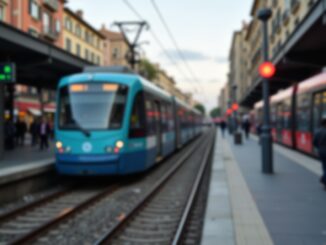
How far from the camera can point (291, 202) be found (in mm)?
6934

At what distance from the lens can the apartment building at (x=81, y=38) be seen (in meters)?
48.1

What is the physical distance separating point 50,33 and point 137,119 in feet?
112

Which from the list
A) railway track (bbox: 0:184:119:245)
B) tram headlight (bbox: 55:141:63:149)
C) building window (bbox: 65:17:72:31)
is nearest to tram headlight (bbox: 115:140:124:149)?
railway track (bbox: 0:184:119:245)

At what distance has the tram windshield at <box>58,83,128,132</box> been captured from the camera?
9.36 metres

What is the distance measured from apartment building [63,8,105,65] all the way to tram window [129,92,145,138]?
3465cm

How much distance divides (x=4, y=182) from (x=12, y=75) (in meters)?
4.72

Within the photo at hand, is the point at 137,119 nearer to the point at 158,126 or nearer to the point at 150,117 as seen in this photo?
the point at 150,117

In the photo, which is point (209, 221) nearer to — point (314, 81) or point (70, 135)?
point (70, 135)

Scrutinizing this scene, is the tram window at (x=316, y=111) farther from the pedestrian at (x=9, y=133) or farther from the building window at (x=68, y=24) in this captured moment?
the building window at (x=68, y=24)

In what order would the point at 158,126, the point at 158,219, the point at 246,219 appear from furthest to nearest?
1. the point at 158,126
2. the point at 158,219
3. the point at 246,219

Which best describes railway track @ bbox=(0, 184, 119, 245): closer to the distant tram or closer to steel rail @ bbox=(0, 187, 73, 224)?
steel rail @ bbox=(0, 187, 73, 224)

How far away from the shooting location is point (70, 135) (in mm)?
9422

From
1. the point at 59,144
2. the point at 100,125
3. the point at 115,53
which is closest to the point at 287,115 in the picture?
the point at 100,125

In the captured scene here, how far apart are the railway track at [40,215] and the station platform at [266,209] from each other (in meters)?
2.41
